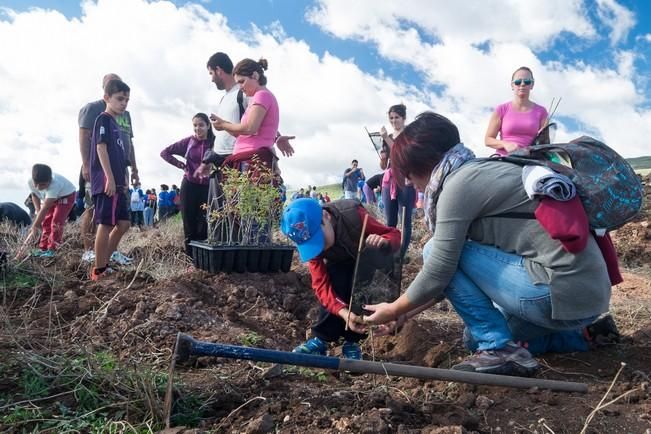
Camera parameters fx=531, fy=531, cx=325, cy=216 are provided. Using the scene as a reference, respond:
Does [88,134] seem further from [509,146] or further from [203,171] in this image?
[509,146]

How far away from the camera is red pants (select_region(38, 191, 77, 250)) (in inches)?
223

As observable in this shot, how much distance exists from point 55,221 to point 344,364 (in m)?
5.02

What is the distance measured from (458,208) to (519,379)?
0.64 metres

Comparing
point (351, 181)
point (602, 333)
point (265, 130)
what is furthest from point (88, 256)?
point (351, 181)

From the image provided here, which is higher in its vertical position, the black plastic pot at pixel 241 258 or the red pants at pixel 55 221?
the red pants at pixel 55 221

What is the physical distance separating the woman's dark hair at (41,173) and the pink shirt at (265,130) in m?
2.63

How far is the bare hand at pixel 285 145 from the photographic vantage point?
445cm

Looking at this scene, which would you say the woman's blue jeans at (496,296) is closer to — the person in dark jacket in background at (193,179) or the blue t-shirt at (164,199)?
the person in dark jacket in background at (193,179)

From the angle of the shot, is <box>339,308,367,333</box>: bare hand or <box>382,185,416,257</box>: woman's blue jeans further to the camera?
<box>382,185,416,257</box>: woman's blue jeans

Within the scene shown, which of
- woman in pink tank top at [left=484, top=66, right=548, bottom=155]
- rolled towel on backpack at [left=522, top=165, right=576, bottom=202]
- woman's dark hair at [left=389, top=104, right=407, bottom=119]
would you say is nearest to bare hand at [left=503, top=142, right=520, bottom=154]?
woman in pink tank top at [left=484, top=66, right=548, bottom=155]

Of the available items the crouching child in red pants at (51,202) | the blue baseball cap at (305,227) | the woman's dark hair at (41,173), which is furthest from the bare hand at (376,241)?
the woman's dark hair at (41,173)

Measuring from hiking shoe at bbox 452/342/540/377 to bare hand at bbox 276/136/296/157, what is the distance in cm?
276

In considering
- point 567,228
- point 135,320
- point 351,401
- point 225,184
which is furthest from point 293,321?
point 567,228

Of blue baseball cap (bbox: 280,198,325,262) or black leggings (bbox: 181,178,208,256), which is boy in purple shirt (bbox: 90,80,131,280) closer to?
black leggings (bbox: 181,178,208,256)
